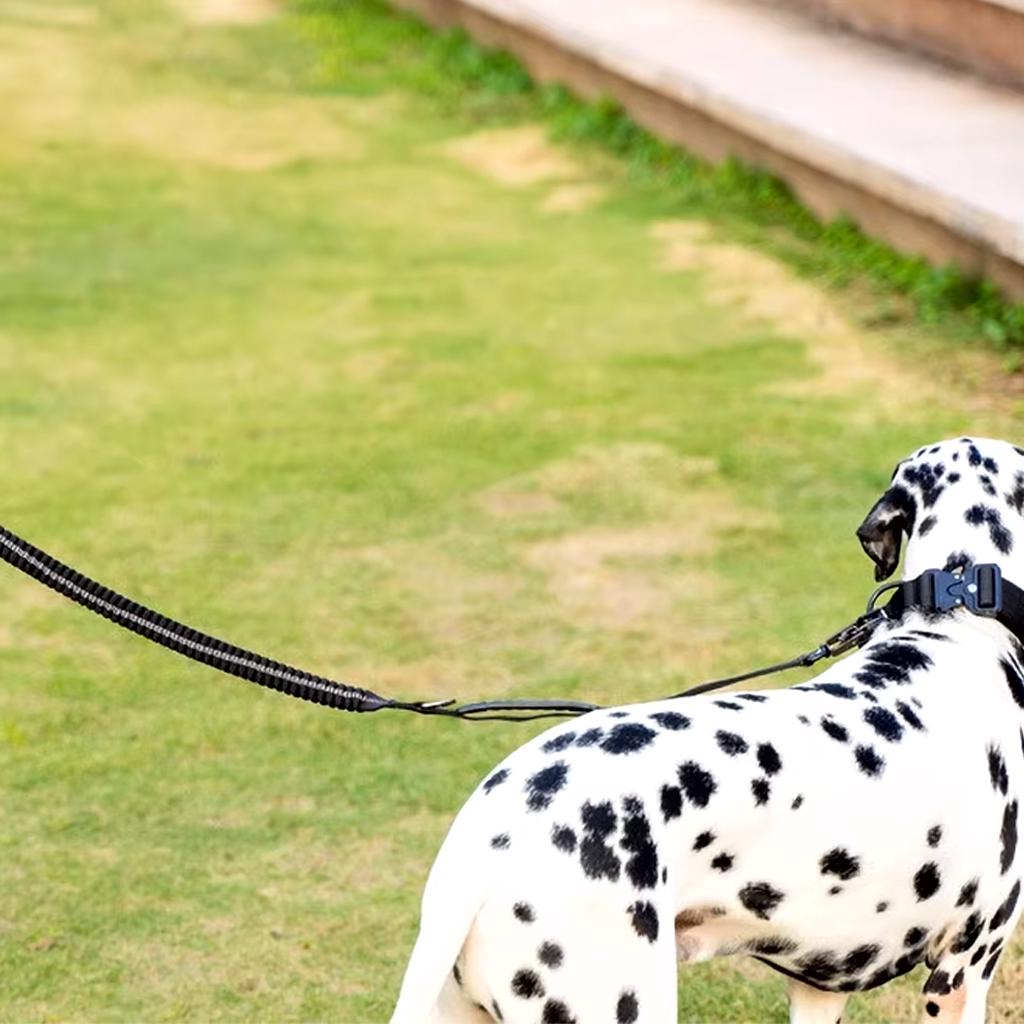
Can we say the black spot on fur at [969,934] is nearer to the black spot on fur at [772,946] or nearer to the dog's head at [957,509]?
the black spot on fur at [772,946]

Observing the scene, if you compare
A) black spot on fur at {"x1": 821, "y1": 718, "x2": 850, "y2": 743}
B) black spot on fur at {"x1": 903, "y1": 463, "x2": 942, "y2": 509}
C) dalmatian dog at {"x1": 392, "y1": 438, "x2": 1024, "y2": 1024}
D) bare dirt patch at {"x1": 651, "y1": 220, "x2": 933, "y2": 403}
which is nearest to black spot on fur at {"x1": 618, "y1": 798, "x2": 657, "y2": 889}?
dalmatian dog at {"x1": 392, "y1": 438, "x2": 1024, "y2": 1024}

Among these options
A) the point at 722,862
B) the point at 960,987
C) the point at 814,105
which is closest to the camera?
the point at 722,862

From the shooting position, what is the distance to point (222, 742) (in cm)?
534

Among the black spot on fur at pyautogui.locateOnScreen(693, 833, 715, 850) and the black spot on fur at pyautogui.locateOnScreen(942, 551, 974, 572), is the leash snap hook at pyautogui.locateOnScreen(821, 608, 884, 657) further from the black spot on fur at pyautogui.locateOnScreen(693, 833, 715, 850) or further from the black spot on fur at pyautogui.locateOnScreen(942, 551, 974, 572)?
the black spot on fur at pyautogui.locateOnScreen(693, 833, 715, 850)

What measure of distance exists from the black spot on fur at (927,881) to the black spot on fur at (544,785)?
62cm

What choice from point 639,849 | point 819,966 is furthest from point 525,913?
point 819,966

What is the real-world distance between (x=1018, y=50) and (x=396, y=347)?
3446mm

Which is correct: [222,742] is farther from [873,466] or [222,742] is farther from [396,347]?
[396,347]

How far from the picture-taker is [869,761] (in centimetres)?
318

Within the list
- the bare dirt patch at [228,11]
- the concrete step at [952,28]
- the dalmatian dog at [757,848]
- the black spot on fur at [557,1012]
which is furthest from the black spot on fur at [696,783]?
the bare dirt patch at [228,11]

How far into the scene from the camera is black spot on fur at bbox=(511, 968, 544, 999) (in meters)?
2.92

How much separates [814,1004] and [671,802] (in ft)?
2.23

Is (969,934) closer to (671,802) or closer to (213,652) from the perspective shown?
(671,802)

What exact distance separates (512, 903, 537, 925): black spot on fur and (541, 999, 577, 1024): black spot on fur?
4.5 inches
